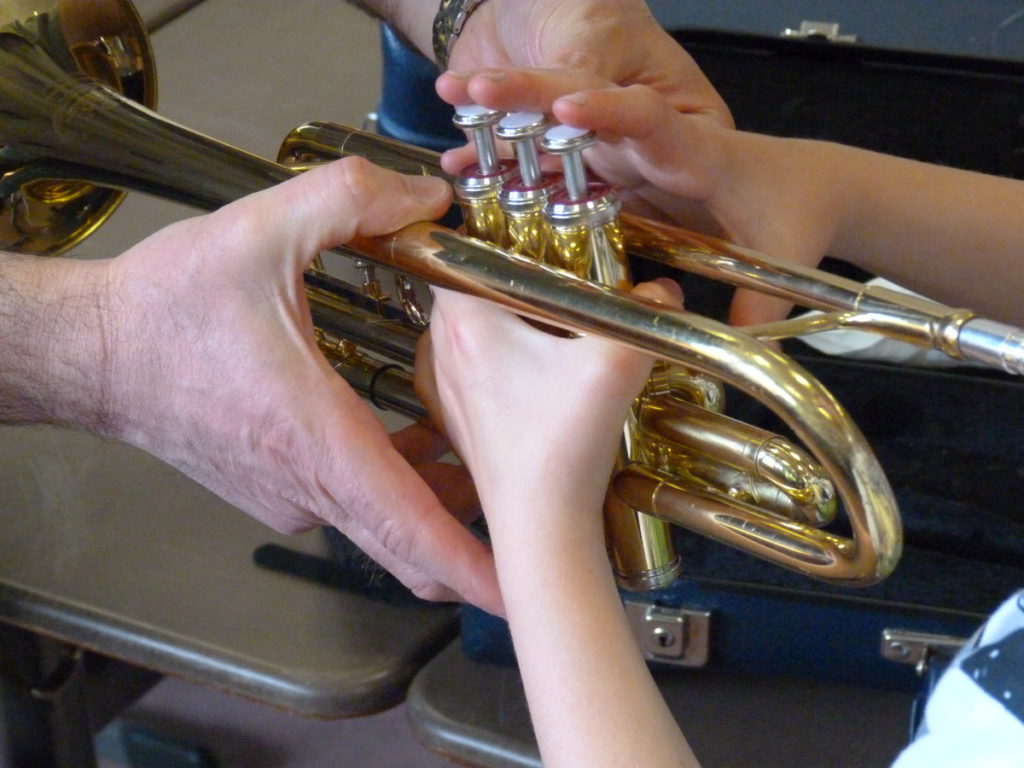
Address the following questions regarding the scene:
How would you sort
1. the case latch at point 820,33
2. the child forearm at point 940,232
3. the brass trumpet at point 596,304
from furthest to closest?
the case latch at point 820,33, the child forearm at point 940,232, the brass trumpet at point 596,304

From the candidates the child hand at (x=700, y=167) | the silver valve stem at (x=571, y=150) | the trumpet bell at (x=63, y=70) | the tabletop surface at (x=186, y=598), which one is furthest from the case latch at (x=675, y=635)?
the trumpet bell at (x=63, y=70)

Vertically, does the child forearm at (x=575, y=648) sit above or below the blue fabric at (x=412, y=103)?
below

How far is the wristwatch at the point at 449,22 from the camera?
2.82 feet

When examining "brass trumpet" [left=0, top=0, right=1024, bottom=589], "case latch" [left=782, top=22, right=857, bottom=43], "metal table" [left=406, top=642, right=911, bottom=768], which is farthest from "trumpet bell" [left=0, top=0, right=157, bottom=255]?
"case latch" [left=782, top=22, right=857, bottom=43]

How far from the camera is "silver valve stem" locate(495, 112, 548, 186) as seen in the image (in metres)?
0.54

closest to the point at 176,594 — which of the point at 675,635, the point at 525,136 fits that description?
the point at 675,635

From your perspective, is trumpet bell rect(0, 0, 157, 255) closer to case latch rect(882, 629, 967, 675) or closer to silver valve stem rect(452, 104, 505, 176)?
silver valve stem rect(452, 104, 505, 176)

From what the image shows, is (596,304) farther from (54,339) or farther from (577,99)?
(54,339)

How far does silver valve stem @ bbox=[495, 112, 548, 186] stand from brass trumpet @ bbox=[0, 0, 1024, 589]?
0.04 metres

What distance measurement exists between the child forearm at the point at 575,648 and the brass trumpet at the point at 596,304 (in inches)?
2.6

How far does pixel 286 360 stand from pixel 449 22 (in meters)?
0.36

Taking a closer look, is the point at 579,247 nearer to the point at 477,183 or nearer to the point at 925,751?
the point at 477,183

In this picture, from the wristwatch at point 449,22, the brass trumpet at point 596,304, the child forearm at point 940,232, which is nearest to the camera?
the brass trumpet at point 596,304

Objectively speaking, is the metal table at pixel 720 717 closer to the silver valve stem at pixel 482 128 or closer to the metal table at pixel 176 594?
the metal table at pixel 176 594
